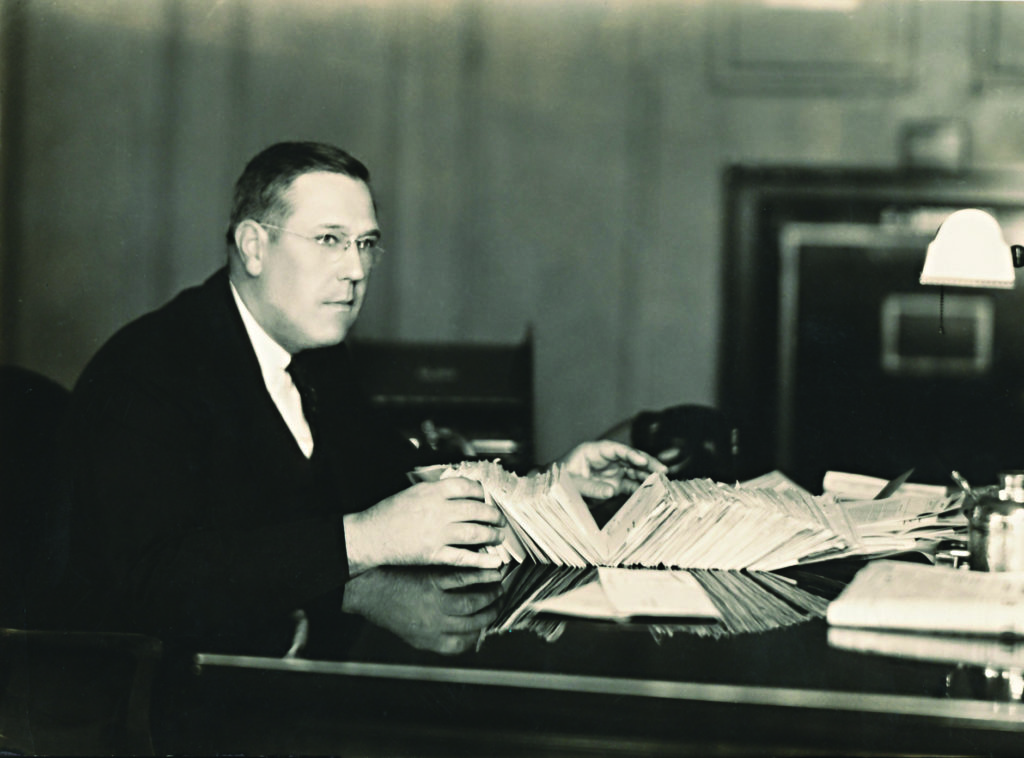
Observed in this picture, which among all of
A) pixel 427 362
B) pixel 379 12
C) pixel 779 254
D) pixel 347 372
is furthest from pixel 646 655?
pixel 379 12

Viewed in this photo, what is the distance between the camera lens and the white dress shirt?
1699mm

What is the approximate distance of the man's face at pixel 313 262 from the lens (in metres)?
1.75

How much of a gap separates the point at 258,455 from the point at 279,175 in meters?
0.58

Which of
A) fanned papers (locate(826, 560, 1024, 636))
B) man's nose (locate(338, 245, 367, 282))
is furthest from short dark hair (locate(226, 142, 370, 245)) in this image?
fanned papers (locate(826, 560, 1024, 636))

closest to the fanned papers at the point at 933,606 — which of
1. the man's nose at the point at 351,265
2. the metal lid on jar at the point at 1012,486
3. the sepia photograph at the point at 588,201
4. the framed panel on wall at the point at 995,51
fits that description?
the metal lid on jar at the point at 1012,486

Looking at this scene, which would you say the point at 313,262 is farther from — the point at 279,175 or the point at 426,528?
the point at 426,528

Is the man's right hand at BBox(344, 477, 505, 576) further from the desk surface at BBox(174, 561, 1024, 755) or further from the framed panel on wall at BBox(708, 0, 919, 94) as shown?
the framed panel on wall at BBox(708, 0, 919, 94)

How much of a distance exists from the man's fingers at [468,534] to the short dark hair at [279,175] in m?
0.80

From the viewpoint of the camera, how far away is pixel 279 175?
181 centimetres

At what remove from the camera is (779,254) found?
405 centimetres

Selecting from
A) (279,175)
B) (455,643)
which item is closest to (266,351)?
(279,175)

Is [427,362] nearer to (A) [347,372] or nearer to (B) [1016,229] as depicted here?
(A) [347,372]

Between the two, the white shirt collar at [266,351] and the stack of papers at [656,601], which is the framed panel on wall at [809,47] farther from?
the stack of papers at [656,601]

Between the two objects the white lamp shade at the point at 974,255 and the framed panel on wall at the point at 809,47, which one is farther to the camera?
the framed panel on wall at the point at 809,47
